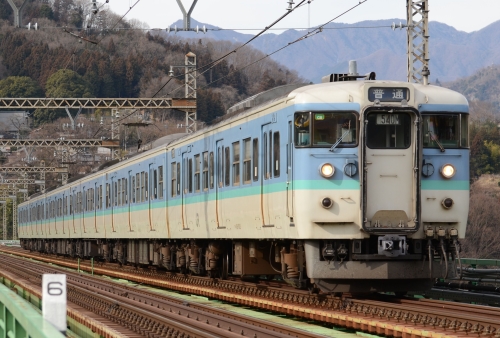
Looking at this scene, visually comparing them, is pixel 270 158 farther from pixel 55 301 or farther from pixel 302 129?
pixel 55 301

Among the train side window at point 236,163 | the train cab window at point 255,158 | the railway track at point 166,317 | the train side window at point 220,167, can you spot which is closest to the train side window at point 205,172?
the train side window at point 220,167

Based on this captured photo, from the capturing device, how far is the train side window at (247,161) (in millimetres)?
15977

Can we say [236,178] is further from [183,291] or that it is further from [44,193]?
[44,193]

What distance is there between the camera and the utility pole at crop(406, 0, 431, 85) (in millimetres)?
21984

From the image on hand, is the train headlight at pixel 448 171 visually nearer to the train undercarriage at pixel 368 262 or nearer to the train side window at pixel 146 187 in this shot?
the train undercarriage at pixel 368 262

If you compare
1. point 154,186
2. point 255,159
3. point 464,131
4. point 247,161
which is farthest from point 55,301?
point 154,186

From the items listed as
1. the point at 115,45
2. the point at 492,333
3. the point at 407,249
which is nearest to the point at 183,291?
the point at 407,249

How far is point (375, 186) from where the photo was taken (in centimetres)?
1352

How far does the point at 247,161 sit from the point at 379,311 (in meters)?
4.57

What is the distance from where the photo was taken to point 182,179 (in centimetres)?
2105

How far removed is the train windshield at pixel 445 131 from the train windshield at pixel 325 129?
1.08m

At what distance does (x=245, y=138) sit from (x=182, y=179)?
5.12 metres

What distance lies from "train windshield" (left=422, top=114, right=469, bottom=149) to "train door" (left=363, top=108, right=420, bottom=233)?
0.96ft

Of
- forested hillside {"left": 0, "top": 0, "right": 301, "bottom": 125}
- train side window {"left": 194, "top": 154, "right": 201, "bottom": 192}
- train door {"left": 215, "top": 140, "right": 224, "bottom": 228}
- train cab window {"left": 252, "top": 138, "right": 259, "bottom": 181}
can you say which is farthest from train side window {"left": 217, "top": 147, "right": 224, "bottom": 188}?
forested hillside {"left": 0, "top": 0, "right": 301, "bottom": 125}
